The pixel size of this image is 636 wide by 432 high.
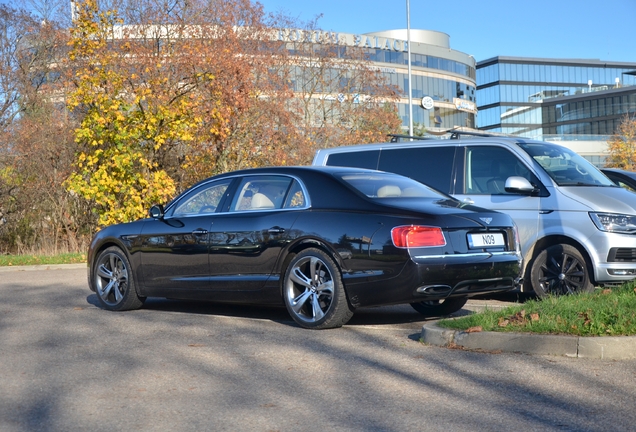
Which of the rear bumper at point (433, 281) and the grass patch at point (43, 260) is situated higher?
the rear bumper at point (433, 281)

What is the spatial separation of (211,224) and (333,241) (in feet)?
5.50

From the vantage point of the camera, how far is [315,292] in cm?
808

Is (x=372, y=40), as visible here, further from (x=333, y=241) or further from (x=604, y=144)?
(x=333, y=241)

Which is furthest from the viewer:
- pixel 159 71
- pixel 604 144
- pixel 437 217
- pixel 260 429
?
pixel 604 144

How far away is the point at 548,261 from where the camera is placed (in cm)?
977

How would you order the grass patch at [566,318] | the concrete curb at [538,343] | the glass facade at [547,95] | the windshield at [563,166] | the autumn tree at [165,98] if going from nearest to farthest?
the concrete curb at [538,343]
the grass patch at [566,318]
the windshield at [563,166]
the autumn tree at [165,98]
the glass facade at [547,95]

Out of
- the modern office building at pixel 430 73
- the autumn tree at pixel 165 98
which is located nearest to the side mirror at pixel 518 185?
the autumn tree at pixel 165 98

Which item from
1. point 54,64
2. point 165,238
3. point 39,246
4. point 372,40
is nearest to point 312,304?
point 165,238

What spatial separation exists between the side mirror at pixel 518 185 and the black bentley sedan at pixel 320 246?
1.27 m

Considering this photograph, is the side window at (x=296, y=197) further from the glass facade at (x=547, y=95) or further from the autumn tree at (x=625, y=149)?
the glass facade at (x=547, y=95)

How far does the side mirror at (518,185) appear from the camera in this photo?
32.1ft

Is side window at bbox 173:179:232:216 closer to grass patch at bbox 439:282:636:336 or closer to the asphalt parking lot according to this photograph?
the asphalt parking lot

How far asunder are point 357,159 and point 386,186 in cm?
319

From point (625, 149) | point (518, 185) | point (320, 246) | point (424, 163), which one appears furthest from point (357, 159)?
point (625, 149)
